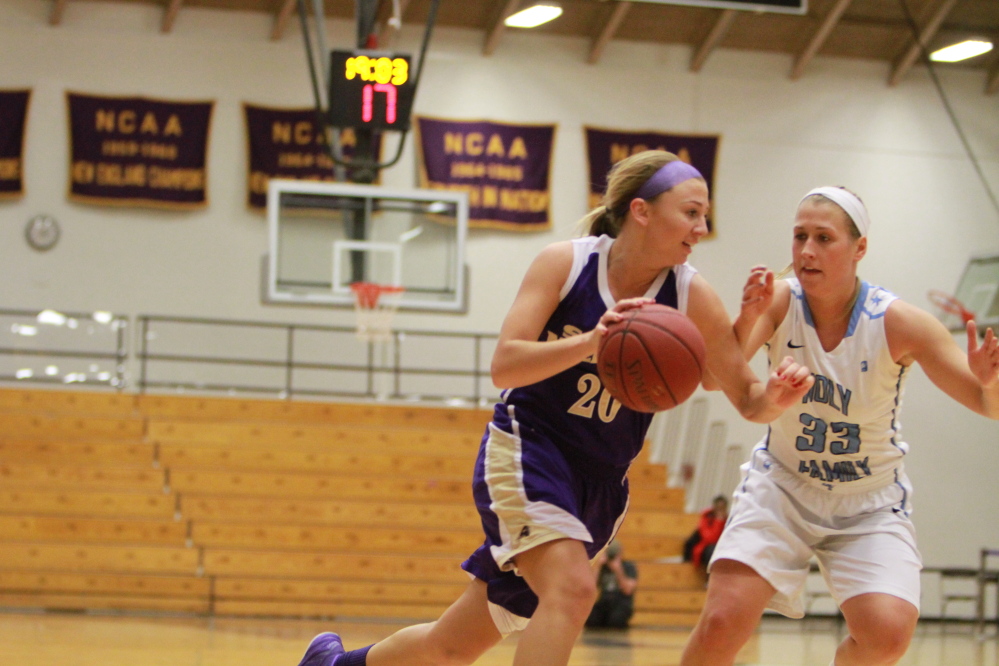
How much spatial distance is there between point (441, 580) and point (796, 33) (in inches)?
363

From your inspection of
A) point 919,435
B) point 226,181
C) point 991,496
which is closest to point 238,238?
point 226,181

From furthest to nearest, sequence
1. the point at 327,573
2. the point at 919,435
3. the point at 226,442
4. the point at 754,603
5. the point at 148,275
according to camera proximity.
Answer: the point at 919,435, the point at 148,275, the point at 226,442, the point at 327,573, the point at 754,603

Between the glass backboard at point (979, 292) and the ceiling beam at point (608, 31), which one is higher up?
the ceiling beam at point (608, 31)

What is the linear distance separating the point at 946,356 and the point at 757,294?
61 cm

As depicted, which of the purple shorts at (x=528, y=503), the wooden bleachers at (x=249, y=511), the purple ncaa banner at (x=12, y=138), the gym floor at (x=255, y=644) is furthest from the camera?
the purple ncaa banner at (x=12, y=138)

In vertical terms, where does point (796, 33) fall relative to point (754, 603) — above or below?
above

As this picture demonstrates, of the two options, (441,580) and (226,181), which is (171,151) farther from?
(441,580)

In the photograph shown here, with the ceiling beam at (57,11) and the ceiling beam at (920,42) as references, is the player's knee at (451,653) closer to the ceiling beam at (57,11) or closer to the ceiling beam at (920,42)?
the ceiling beam at (57,11)

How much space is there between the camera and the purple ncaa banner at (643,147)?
15133 millimetres

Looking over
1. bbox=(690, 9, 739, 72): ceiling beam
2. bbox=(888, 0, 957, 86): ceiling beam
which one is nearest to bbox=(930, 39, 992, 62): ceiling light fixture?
bbox=(888, 0, 957, 86): ceiling beam

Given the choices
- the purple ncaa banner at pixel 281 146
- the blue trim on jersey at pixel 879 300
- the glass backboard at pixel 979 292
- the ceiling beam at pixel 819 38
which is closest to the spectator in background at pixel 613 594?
the glass backboard at pixel 979 292

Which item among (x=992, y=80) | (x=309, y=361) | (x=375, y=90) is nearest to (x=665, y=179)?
(x=375, y=90)

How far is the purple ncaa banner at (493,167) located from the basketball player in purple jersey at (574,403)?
37.1ft

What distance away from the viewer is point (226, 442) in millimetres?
11617
